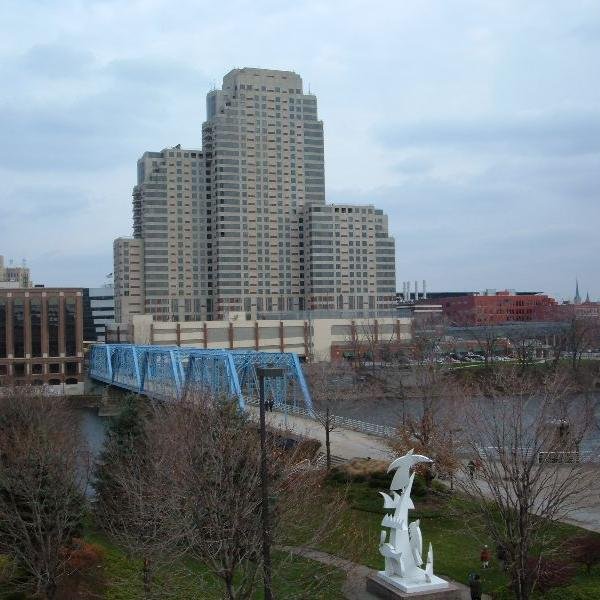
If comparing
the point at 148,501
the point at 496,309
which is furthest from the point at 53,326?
the point at 496,309

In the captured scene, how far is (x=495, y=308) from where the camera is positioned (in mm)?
143750

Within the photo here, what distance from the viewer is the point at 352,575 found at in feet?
60.8

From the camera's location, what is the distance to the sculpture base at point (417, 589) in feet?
53.8

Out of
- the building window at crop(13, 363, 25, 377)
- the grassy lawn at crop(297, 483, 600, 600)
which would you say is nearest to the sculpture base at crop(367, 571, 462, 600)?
the grassy lawn at crop(297, 483, 600, 600)

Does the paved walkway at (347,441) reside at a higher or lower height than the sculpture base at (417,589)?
lower

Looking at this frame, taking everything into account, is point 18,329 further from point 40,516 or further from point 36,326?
point 40,516

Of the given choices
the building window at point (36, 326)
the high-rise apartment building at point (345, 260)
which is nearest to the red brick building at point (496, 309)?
the high-rise apartment building at point (345, 260)

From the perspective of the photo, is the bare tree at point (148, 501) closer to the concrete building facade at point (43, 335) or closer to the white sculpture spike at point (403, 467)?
the white sculpture spike at point (403, 467)

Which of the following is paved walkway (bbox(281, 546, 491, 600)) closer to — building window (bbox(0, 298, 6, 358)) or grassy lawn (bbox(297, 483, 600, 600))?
grassy lawn (bbox(297, 483, 600, 600))

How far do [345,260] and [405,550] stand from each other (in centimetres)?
10007

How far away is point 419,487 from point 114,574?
11640 mm

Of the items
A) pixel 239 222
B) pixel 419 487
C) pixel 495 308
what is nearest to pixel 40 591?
pixel 419 487

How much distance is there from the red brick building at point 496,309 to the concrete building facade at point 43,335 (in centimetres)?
7140

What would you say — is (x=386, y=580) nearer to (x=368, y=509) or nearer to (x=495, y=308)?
(x=368, y=509)
